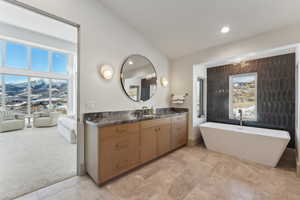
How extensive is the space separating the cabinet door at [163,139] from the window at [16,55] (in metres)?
6.65

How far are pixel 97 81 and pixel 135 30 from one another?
4.86 ft

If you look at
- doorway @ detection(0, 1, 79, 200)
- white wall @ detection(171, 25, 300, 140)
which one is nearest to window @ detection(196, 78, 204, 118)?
white wall @ detection(171, 25, 300, 140)

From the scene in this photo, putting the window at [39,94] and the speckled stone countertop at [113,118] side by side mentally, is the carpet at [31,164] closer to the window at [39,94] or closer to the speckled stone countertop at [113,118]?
the speckled stone countertop at [113,118]

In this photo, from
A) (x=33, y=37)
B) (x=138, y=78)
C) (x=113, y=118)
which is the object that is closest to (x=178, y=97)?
(x=138, y=78)

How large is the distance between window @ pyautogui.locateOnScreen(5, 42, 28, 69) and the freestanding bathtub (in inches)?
297

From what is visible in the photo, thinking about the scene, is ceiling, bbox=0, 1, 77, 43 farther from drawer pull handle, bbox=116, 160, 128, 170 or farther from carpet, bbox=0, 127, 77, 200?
drawer pull handle, bbox=116, 160, 128, 170

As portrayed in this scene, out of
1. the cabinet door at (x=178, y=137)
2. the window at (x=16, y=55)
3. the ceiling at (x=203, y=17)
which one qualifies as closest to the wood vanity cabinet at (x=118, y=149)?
the cabinet door at (x=178, y=137)

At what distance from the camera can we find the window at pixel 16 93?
16.2 feet

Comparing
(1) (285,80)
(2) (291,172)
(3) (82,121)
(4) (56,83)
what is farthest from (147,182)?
(4) (56,83)

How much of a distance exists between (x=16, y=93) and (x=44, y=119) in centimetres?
168

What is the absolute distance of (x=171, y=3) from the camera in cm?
202

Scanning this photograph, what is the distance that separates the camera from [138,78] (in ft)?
9.31

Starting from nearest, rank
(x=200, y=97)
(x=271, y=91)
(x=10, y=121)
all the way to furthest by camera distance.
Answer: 1. (x=271, y=91)
2. (x=200, y=97)
3. (x=10, y=121)

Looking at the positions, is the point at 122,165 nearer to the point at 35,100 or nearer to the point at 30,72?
the point at 35,100
